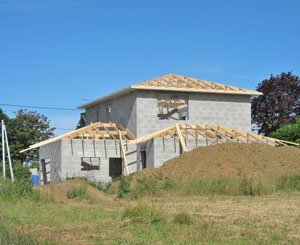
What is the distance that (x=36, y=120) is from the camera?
58.8 metres

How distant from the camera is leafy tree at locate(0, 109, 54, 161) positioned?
183ft

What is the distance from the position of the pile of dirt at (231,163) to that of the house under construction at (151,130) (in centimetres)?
263

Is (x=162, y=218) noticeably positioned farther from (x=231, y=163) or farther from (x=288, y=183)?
(x=231, y=163)

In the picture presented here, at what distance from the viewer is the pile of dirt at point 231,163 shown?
2759 cm

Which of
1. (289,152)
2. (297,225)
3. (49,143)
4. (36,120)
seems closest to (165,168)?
(289,152)

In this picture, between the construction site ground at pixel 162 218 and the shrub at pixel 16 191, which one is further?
the shrub at pixel 16 191

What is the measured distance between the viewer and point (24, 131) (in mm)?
56469

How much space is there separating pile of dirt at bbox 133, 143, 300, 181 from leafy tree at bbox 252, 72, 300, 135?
2098cm

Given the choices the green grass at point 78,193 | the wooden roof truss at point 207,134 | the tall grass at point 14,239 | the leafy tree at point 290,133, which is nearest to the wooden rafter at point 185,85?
the wooden roof truss at point 207,134

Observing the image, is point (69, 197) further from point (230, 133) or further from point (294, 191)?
point (230, 133)

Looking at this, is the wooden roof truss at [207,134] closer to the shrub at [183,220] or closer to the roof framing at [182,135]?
the roof framing at [182,135]

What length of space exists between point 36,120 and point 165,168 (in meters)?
32.6

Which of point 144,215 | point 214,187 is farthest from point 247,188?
point 144,215

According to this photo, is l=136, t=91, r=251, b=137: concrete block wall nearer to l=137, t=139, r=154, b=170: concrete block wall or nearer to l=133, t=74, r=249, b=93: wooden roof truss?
l=133, t=74, r=249, b=93: wooden roof truss
